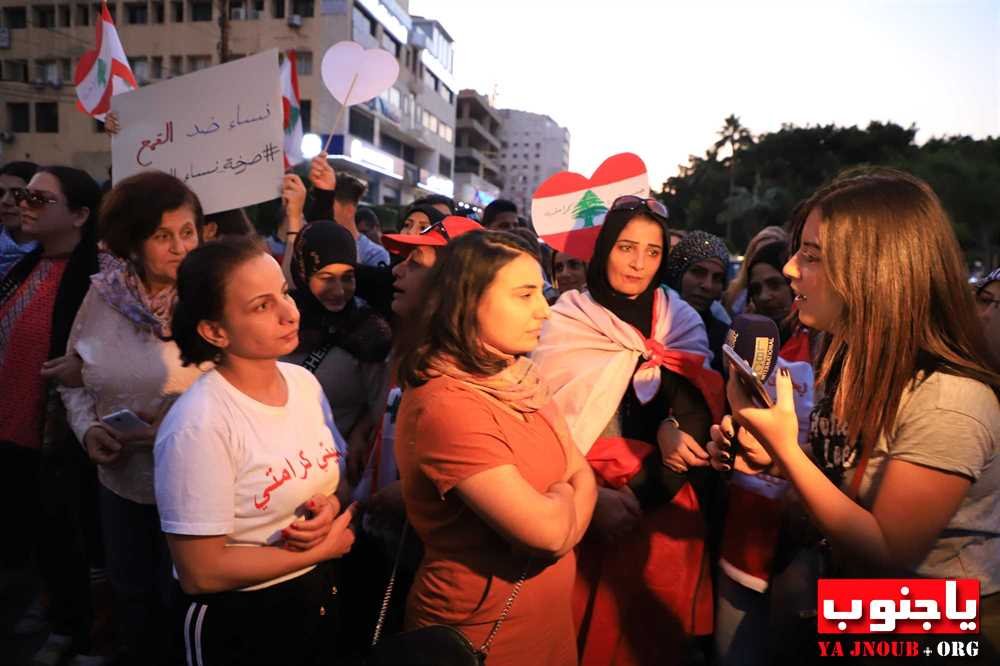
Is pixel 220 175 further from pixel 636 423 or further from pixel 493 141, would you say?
pixel 493 141

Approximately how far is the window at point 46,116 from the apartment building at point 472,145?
3183cm

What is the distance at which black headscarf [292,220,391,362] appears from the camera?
299cm

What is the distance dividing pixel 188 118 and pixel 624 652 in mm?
3373

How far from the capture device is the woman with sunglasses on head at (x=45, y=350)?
10.1 ft

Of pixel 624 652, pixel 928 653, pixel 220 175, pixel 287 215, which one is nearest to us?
pixel 928 653

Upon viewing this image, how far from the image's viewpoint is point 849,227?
1618mm

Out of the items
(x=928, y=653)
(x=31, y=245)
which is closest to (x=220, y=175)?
(x=31, y=245)

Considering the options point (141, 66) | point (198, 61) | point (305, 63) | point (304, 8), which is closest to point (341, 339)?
→ point (305, 63)

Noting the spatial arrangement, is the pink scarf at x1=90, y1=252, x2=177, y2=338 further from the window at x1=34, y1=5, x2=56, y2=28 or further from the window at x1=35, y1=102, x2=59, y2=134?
the window at x1=34, y1=5, x2=56, y2=28

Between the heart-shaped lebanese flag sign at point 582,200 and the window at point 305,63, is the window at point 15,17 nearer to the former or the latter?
the window at point 305,63

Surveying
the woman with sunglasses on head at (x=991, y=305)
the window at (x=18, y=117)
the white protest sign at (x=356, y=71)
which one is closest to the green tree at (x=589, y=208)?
the woman with sunglasses on head at (x=991, y=305)

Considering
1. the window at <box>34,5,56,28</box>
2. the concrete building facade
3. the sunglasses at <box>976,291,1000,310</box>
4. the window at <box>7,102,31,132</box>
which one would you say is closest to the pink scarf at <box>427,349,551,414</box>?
the sunglasses at <box>976,291,1000,310</box>

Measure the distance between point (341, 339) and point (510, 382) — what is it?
1.43 metres

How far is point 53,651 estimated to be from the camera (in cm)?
302
